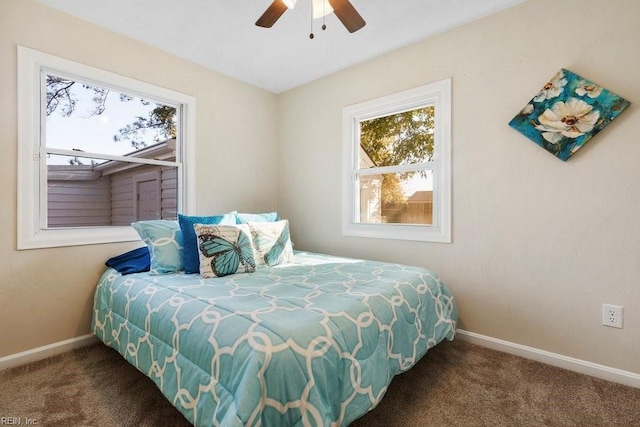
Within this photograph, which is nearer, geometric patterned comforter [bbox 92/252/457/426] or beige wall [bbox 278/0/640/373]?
geometric patterned comforter [bbox 92/252/457/426]

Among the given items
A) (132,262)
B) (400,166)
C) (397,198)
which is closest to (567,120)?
(400,166)

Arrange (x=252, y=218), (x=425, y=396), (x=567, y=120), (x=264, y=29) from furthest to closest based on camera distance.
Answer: (x=252, y=218), (x=264, y=29), (x=567, y=120), (x=425, y=396)

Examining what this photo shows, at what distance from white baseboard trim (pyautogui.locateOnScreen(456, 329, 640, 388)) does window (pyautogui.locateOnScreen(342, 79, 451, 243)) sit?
2.54ft

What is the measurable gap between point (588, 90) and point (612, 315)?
4.45 ft

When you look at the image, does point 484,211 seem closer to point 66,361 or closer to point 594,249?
point 594,249

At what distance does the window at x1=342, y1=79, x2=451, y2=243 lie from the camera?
2447 mm

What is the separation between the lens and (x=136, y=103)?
2.59 m

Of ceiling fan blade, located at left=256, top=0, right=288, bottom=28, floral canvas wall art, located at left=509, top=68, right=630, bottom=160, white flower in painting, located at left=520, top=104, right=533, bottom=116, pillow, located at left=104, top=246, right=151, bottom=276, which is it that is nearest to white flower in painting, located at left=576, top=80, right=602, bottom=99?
floral canvas wall art, located at left=509, top=68, right=630, bottom=160

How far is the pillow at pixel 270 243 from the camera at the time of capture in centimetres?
234

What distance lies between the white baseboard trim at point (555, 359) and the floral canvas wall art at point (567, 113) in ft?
4.23

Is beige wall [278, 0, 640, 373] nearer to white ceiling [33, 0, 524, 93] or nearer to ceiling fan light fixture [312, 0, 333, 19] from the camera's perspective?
white ceiling [33, 0, 524, 93]

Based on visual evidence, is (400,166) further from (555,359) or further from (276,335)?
(276,335)

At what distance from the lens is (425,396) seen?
5.42 feet

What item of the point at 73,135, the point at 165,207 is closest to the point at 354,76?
the point at 165,207
